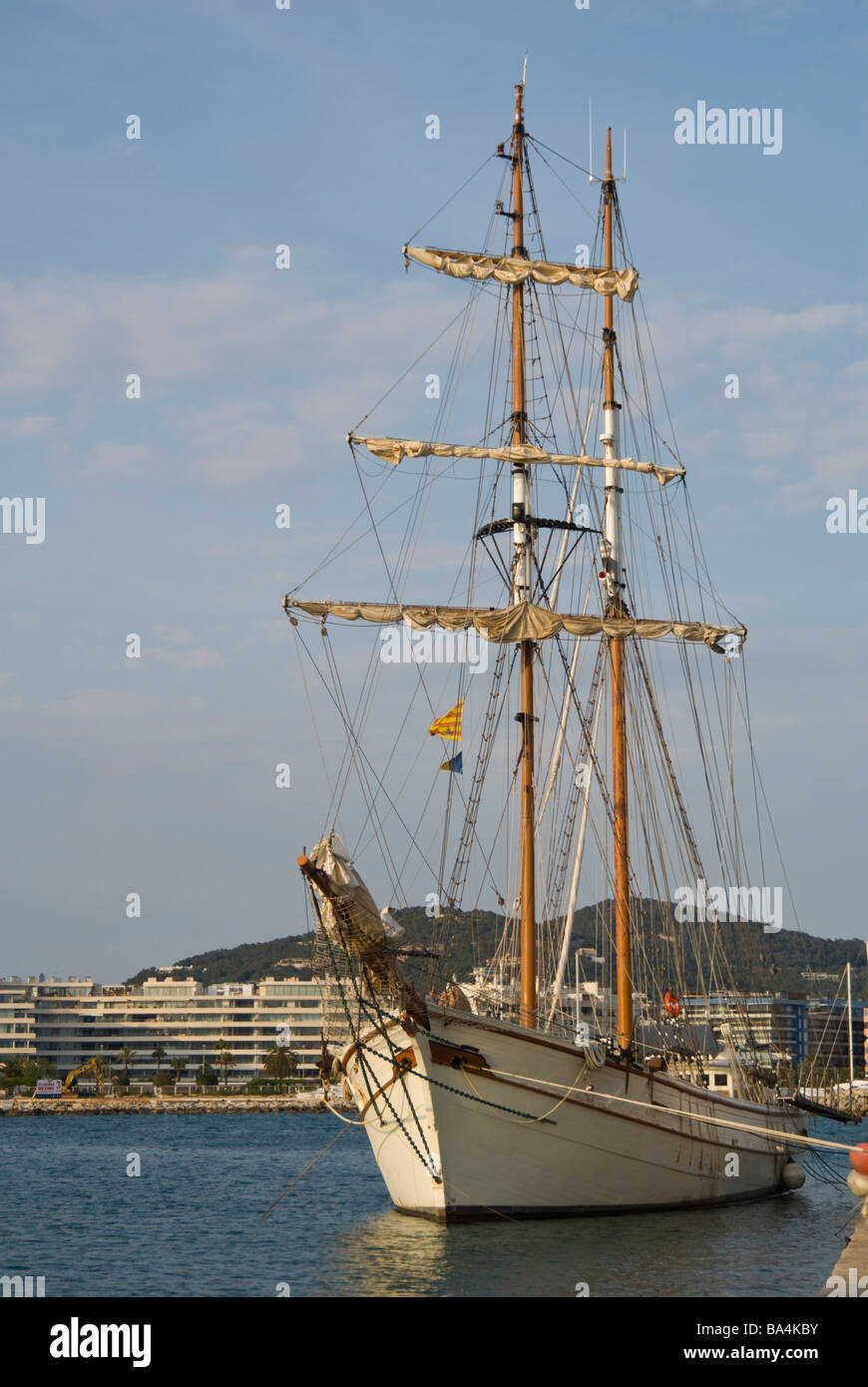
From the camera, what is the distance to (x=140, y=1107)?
15438cm

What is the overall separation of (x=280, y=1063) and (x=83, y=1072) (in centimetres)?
2646

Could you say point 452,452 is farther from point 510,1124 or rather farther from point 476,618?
Result: point 510,1124

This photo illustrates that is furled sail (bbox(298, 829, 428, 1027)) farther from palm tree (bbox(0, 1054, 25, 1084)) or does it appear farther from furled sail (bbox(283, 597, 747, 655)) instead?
palm tree (bbox(0, 1054, 25, 1084))

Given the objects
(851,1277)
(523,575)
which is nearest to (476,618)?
(523,575)

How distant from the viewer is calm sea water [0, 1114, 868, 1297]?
28234mm

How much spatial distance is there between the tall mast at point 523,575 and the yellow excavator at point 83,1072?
15156 centimetres

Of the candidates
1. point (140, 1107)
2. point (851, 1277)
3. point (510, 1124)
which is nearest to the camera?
point (851, 1277)

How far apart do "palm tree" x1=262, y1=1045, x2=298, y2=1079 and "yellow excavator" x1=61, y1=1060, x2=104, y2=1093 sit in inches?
846

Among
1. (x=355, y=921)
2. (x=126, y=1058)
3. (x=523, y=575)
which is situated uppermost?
(x=523, y=575)

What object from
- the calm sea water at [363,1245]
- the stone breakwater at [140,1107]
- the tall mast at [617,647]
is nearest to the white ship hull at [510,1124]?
the calm sea water at [363,1245]

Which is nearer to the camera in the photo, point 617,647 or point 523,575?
point 523,575
